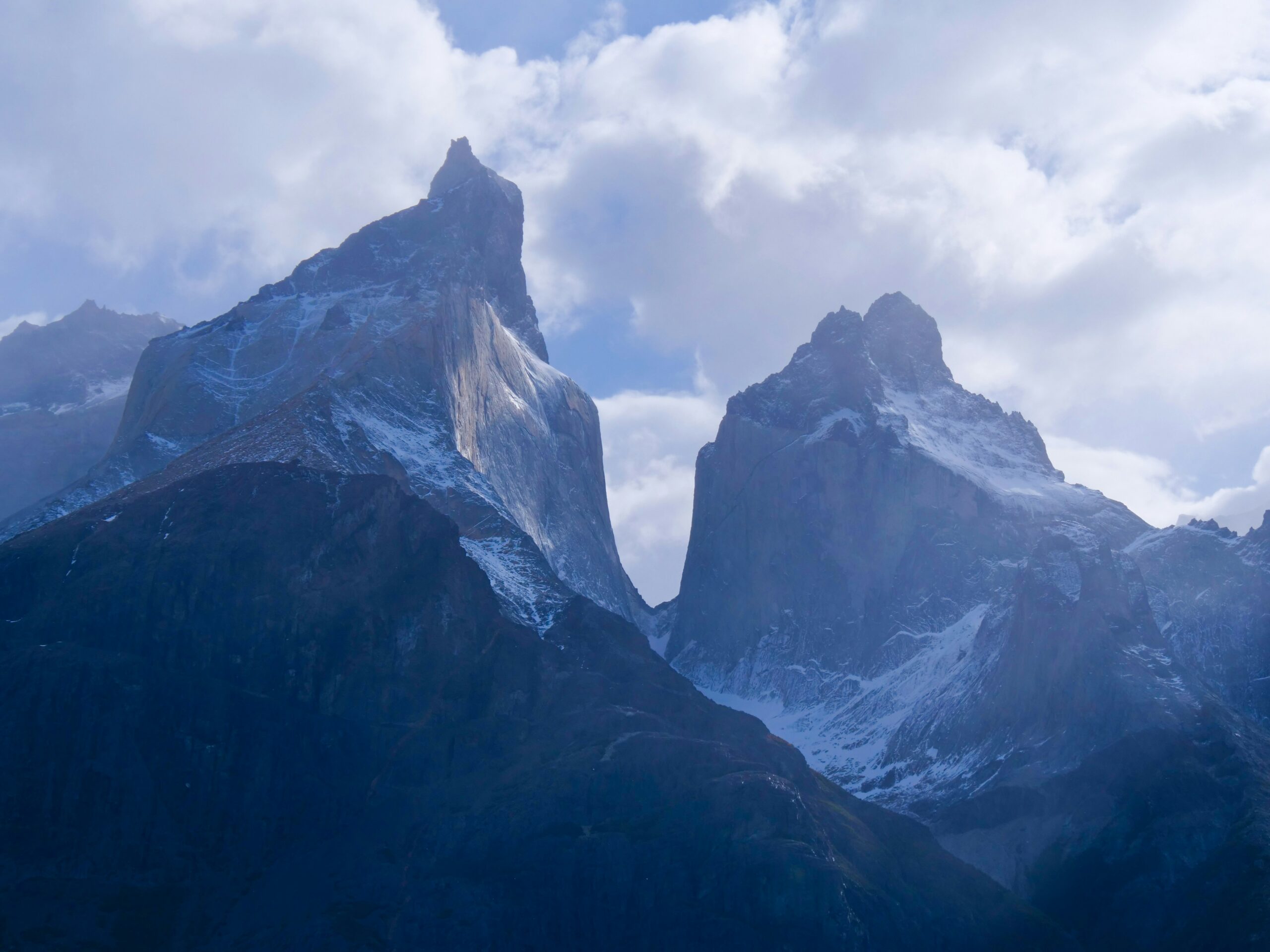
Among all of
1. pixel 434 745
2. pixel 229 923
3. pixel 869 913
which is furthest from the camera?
pixel 434 745

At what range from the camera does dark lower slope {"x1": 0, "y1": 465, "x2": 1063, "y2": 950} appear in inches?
6344

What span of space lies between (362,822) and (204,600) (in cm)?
3059

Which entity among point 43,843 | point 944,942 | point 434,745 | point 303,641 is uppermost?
point 303,641

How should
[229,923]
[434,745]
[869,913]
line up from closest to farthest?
1. [229,923]
2. [869,913]
3. [434,745]

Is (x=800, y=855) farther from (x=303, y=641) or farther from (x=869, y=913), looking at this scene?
(x=303, y=641)

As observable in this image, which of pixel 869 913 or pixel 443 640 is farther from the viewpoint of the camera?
pixel 443 640

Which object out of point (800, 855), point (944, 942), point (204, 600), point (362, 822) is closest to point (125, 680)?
point (204, 600)

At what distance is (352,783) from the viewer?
178625mm

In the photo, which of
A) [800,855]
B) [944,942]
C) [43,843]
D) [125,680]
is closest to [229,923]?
[43,843]

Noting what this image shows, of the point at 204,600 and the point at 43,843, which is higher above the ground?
the point at 204,600

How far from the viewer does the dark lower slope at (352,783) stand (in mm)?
161125

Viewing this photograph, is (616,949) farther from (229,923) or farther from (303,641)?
(303,641)

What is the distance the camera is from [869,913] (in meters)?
170

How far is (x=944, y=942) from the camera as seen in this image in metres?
174
